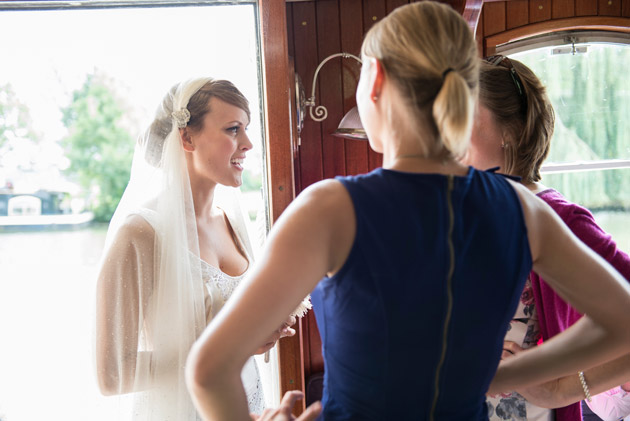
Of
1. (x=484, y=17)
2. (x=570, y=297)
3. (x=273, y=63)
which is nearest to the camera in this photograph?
(x=570, y=297)

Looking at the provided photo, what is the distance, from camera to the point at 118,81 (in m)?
1.62

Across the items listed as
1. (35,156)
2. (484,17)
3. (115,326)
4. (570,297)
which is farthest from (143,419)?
(484,17)

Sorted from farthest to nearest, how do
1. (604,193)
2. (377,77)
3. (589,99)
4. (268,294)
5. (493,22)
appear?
1. (604,193)
2. (589,99)
3. (493,22)
4. (377,77)
5. (268,294)

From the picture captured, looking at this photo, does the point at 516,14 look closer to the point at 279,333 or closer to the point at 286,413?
the point at 279,333

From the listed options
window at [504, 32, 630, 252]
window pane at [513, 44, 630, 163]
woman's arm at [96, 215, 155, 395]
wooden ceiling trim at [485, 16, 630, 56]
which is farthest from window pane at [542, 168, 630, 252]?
woman's arm at [96, 215, 155, 395]

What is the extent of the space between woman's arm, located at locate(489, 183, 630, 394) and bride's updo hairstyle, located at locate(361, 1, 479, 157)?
0.62ft

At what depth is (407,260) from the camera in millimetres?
739

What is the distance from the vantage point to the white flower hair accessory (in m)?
1.57

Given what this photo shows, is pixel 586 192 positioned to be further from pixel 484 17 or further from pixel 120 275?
pixel 120 275

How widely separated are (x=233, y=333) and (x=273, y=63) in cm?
108

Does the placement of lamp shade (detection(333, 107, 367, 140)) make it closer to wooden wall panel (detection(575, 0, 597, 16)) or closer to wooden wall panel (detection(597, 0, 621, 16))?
wooden wall panel (detection(575, 0, 597, 16))

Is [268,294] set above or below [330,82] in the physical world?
below

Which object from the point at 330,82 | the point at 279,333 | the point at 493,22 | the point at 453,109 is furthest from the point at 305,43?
the point at 453,109

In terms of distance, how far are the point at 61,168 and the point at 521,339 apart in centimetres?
138
